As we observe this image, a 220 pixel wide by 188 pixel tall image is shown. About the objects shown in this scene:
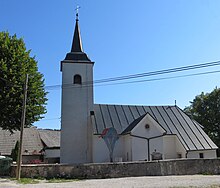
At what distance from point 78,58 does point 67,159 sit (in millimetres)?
11338

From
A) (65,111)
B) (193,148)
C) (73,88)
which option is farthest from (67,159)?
(193,148)

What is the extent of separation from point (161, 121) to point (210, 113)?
21.7 metres

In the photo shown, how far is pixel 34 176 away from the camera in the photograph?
60.7 feet

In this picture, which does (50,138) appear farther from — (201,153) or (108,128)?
(201,153)

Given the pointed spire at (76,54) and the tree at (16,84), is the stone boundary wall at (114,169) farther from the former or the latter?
the pointed spire at (76,54)

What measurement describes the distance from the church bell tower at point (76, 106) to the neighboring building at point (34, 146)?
7.20 metres

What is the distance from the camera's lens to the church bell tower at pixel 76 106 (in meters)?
29.4

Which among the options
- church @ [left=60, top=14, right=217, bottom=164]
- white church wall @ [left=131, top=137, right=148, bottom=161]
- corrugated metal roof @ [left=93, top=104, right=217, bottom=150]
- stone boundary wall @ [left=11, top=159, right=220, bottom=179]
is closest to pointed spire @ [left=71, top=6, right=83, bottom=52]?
church @ [left=60, top=14, right=217, bottom=164]

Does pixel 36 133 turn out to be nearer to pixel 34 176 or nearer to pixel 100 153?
pixel 100 153

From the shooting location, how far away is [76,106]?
3058 cm

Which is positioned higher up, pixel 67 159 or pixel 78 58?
pixel 78 58

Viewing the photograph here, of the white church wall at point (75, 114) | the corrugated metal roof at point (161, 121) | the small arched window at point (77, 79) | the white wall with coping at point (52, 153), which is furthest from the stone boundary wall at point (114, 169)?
the white wall with coping at point (52, 153)

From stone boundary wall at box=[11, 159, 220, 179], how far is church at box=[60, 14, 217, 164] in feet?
21.7

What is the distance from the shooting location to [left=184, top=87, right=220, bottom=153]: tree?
49.4 metres
